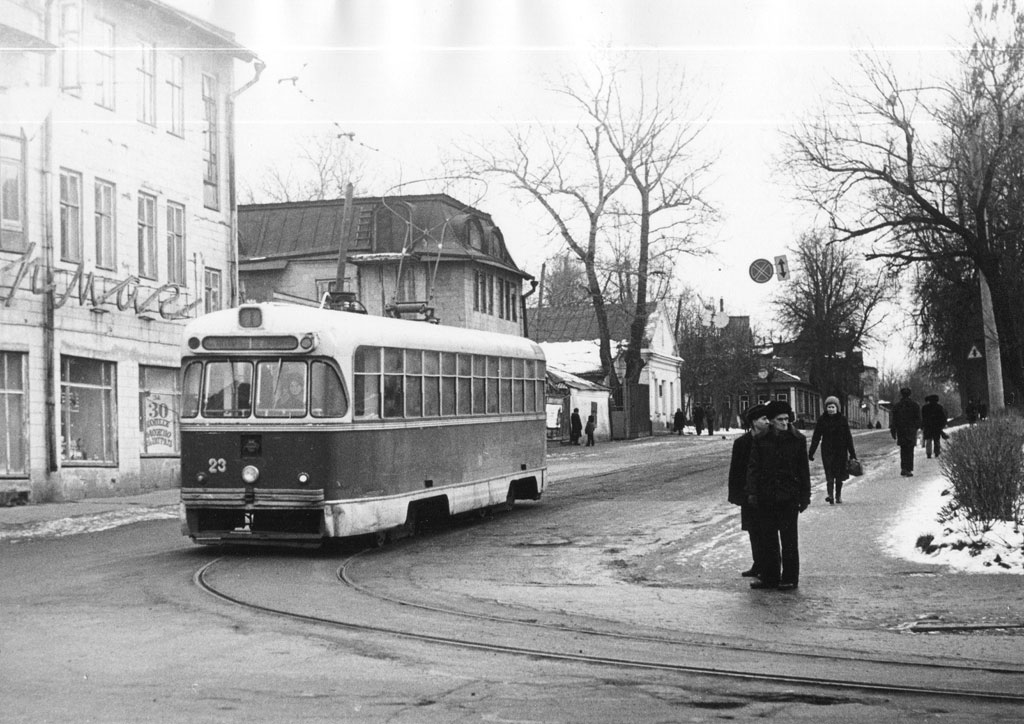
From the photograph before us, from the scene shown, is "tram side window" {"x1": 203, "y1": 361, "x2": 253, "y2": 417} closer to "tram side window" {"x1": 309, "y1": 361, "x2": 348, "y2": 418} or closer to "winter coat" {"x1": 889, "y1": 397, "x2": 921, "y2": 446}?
"tram side window" {"x1": 309, "y1": 361, "x2": 348, "y2": 418}

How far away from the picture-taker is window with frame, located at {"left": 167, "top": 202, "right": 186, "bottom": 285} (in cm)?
3256

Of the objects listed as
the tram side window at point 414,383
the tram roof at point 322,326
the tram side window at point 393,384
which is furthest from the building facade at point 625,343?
the tram side window at point 393,384

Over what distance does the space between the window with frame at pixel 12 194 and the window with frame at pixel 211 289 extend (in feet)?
24.4

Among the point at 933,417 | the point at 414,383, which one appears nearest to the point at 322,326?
the point at 414,383

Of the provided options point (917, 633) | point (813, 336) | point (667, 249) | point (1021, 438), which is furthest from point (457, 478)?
point (813, 336)

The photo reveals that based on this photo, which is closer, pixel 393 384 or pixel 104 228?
pixel 393 384

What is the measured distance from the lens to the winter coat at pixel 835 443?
70.7 feet

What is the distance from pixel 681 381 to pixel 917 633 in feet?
311

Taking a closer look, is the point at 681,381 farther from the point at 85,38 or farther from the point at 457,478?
the point at 457,478

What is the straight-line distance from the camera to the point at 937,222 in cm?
3338

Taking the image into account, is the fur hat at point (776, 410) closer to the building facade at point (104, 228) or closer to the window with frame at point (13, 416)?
the building facade at point (104, 228)

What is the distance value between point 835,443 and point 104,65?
16.5 metres

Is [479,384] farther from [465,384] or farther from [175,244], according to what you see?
[175,244]

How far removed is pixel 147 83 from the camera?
31.6 meters
